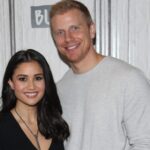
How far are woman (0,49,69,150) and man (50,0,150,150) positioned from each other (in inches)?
3.9

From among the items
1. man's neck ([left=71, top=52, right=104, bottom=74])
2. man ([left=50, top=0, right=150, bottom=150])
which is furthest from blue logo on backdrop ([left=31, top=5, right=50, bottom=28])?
man's neck ([left=71, top=52, right=104, bottom=74])

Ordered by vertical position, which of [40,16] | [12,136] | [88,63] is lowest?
[12,136]

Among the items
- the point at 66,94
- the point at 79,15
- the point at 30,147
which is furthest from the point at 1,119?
the point at 79,15

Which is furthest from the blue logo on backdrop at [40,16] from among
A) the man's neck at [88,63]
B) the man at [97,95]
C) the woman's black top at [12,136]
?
the woman's black top at [12,136]

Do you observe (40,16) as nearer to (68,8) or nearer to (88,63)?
(68,8)

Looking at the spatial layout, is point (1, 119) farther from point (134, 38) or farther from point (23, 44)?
point (134, 38)

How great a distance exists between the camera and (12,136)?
159 cm

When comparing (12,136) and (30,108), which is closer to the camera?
(12,136)

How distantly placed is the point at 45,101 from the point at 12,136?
0.29m

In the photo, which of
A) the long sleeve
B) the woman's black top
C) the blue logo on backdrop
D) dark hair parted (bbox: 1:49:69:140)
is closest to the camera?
the long sleeve

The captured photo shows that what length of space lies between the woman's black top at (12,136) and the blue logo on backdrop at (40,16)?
0.61 m

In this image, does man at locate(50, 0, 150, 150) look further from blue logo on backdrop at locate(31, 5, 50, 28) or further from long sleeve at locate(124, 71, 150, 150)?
blue logo on backdrop at locate(31, 5, 50, 28)

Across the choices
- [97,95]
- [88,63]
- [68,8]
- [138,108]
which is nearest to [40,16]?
[68,8]

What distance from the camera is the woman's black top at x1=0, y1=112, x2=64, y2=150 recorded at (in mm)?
1566
